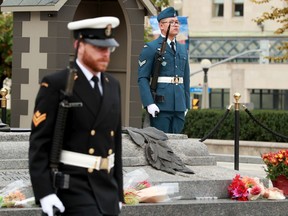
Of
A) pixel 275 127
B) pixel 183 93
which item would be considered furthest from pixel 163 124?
pixel 275 127

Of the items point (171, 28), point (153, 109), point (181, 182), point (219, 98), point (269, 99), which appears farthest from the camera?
point (219, 98)

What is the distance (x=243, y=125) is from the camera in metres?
26.4

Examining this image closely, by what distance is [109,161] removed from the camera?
778cm

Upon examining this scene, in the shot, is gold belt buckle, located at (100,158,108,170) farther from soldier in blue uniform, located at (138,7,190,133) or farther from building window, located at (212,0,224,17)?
building window, located at (212,0,224,17)

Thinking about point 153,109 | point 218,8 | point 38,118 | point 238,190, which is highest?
point 218,8

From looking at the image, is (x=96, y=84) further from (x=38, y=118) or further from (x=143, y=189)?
(x=143, y=189)

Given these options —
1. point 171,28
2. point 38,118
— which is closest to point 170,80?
point 171,28

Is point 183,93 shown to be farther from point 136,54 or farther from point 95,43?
point 95,43

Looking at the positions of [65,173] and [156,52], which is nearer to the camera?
[65,173]

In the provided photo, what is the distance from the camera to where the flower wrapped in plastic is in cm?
1024

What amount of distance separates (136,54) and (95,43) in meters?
7.87

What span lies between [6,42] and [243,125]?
1176cm

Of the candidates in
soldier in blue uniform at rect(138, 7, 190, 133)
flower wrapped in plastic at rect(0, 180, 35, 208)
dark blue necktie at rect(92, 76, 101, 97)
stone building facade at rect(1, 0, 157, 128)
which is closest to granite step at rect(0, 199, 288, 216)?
flower wrapped in plastic at rect(0, 180, 35, 208)

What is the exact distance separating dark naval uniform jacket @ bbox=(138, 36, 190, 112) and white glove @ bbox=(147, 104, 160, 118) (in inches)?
1.6
